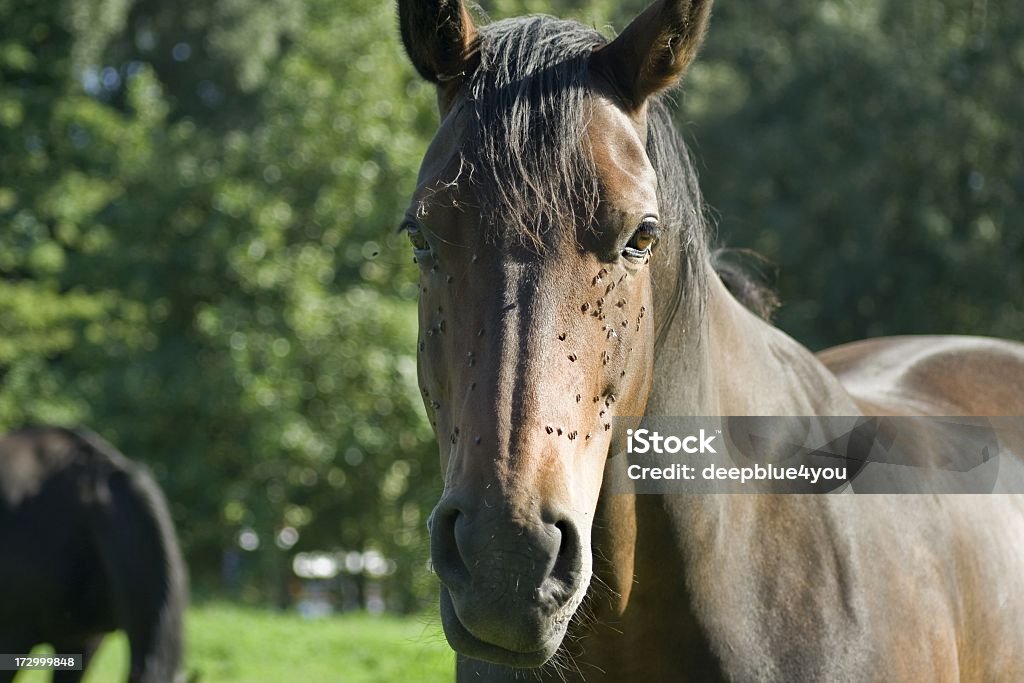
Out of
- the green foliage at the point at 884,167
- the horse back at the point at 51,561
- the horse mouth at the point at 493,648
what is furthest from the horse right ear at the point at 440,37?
the green foliage at the point at 884,167

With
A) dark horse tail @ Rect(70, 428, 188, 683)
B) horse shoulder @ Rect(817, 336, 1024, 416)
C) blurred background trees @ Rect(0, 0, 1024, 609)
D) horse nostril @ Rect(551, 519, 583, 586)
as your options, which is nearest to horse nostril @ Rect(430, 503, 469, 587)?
horse nostril @ Rect(551, 519, 583, 586)

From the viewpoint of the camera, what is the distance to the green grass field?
27.7 ft

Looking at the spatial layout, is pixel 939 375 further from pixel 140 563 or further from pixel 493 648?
pixel 140 563

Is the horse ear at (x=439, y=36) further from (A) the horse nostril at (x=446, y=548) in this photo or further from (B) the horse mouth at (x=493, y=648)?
(B) the horse mouth at (x=493, y=648)

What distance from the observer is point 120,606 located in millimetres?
5891

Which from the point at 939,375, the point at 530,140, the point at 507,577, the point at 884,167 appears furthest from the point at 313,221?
the point at 507,577

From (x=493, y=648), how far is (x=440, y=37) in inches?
49.3

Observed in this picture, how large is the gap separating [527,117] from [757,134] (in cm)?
2263

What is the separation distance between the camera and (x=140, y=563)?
5891 mm

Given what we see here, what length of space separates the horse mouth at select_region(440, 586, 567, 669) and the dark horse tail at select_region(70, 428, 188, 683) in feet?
13.9

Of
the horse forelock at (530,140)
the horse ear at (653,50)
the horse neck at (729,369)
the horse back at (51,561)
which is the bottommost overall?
the horse back at (51,561)

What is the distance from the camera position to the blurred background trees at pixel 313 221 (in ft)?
51.3

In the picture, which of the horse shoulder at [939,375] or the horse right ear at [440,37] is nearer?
the horse right ear at [440,37]

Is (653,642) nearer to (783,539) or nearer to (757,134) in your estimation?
(783,539)
